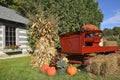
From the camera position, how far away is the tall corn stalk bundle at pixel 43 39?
1202 cm

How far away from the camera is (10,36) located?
2034 cm

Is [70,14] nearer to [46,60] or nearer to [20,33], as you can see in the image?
[20,33]

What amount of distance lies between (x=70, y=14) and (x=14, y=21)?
4.52 meters

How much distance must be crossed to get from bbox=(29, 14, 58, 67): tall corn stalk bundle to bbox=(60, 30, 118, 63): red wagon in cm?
→ 80

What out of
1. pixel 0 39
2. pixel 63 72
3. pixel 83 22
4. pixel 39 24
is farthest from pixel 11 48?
pixel 63 72

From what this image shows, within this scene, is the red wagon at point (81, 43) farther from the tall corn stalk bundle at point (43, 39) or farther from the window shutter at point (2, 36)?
the window shutter at point (2, 36)

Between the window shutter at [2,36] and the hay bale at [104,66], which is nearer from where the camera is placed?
the hay bale at [104,66]

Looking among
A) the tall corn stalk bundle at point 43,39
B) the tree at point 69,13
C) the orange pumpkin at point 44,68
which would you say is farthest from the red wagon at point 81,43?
the tree at point 69,13

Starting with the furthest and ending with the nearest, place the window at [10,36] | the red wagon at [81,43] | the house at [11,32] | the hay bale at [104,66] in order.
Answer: the window at [10,36]
the house at [11,32]
the red wagon at [81,43]
the hay bale at [104,66]

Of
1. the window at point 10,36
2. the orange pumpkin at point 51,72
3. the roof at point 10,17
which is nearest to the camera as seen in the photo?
the orange pumpkin at point 51,72

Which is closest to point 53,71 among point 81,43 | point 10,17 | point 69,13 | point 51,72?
point 51,72

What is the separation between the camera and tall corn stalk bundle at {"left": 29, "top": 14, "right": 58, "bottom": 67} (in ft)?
39.4

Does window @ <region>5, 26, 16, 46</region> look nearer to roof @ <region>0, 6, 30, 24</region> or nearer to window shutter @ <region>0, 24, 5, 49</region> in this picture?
window shutter @ <region>0, 24, 5, 49</region>

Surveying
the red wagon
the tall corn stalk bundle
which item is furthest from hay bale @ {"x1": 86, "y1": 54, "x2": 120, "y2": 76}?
the tall corn stalk bundle
